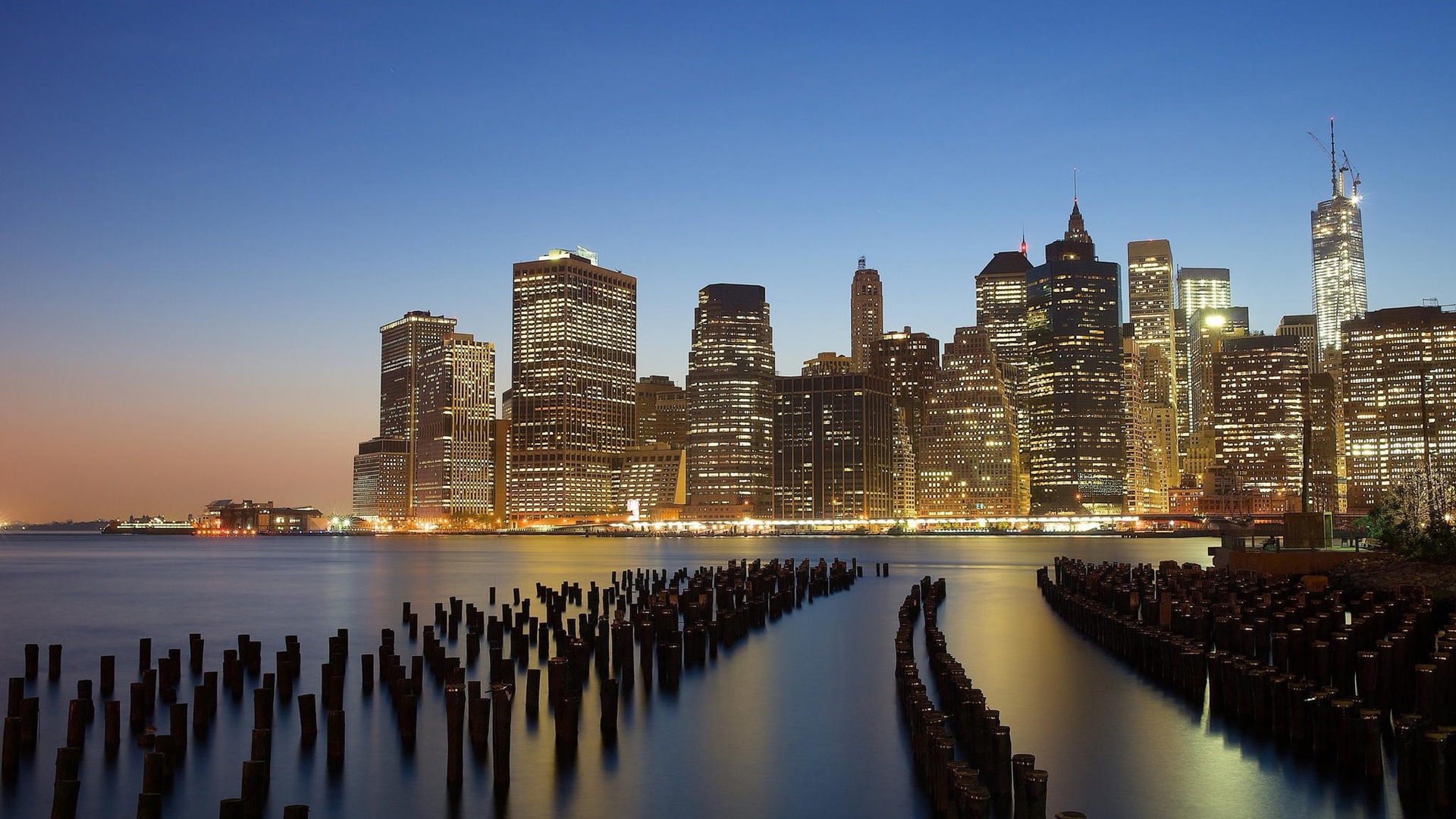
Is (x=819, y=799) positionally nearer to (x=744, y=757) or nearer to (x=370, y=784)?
(x=744, y=757)

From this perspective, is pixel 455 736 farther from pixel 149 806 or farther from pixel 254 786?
pixel 149 806

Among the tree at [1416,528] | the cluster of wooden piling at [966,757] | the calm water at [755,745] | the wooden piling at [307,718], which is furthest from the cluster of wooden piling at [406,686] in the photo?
the tree at [1416,528]

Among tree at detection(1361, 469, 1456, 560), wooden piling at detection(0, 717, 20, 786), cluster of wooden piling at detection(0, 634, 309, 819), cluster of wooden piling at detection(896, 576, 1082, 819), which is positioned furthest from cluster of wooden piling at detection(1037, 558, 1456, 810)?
wooden piling at detection(0, 717, 20, 786)

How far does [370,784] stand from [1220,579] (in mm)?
41156

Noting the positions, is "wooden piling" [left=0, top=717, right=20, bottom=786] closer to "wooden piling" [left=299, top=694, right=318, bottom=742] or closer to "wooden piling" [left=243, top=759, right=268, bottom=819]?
"wooden piling" [left=299, top=694, right=318, bottom=742]

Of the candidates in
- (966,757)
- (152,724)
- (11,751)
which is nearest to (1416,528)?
(966,757)

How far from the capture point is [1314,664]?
32.0 meters

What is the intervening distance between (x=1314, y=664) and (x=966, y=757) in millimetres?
14385

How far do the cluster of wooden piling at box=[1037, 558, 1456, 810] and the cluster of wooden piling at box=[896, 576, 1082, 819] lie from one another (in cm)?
560

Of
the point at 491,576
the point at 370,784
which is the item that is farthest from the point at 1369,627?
the point at 491,576

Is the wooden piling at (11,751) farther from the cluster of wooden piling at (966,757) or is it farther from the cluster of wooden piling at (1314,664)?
the cluster of wooden piling at (1314,664)

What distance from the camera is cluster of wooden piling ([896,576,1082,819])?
17.5m

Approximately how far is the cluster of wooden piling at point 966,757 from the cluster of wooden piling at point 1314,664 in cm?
560

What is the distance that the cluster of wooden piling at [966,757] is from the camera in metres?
17.5
